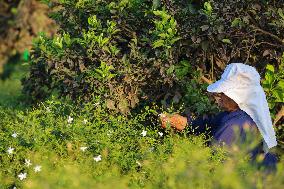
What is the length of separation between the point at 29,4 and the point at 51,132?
28.9 ft

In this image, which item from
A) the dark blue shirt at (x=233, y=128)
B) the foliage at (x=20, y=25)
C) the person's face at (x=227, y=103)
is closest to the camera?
the dark blue shirt at (x=233, y=128)

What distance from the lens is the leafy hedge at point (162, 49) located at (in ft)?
19.8

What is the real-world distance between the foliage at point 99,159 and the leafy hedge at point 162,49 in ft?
1.69

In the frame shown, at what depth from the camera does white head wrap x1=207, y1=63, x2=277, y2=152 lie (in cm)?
488

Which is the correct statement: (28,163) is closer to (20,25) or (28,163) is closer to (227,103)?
(227,103)

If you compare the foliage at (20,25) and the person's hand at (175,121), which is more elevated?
the person's hand at (175,121)

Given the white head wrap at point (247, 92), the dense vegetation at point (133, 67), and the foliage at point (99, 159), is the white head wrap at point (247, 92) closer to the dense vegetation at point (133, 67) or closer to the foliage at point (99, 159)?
the foliage at point (99, 159)

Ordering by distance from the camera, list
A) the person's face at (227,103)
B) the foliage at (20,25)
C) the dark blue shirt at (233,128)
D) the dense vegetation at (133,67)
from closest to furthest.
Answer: the dark blue shirt at (233,128) → the person's face at (227,103) → the dense vegetation at (133,67) → the foliage at (20,25)

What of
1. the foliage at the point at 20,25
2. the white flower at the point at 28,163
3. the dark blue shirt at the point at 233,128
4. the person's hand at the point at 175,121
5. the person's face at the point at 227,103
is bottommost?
the foliage at the point at 20,25

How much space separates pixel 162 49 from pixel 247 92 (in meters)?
1.46

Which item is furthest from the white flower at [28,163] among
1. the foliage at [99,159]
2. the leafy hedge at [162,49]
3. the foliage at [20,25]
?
the foliage at [20,25]

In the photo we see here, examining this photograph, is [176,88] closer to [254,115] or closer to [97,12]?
[97,12]

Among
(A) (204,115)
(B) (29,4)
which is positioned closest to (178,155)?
(A) (204,115)

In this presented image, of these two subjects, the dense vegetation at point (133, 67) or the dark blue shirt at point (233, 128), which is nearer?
the dark blue shirt at point (233, 128)
